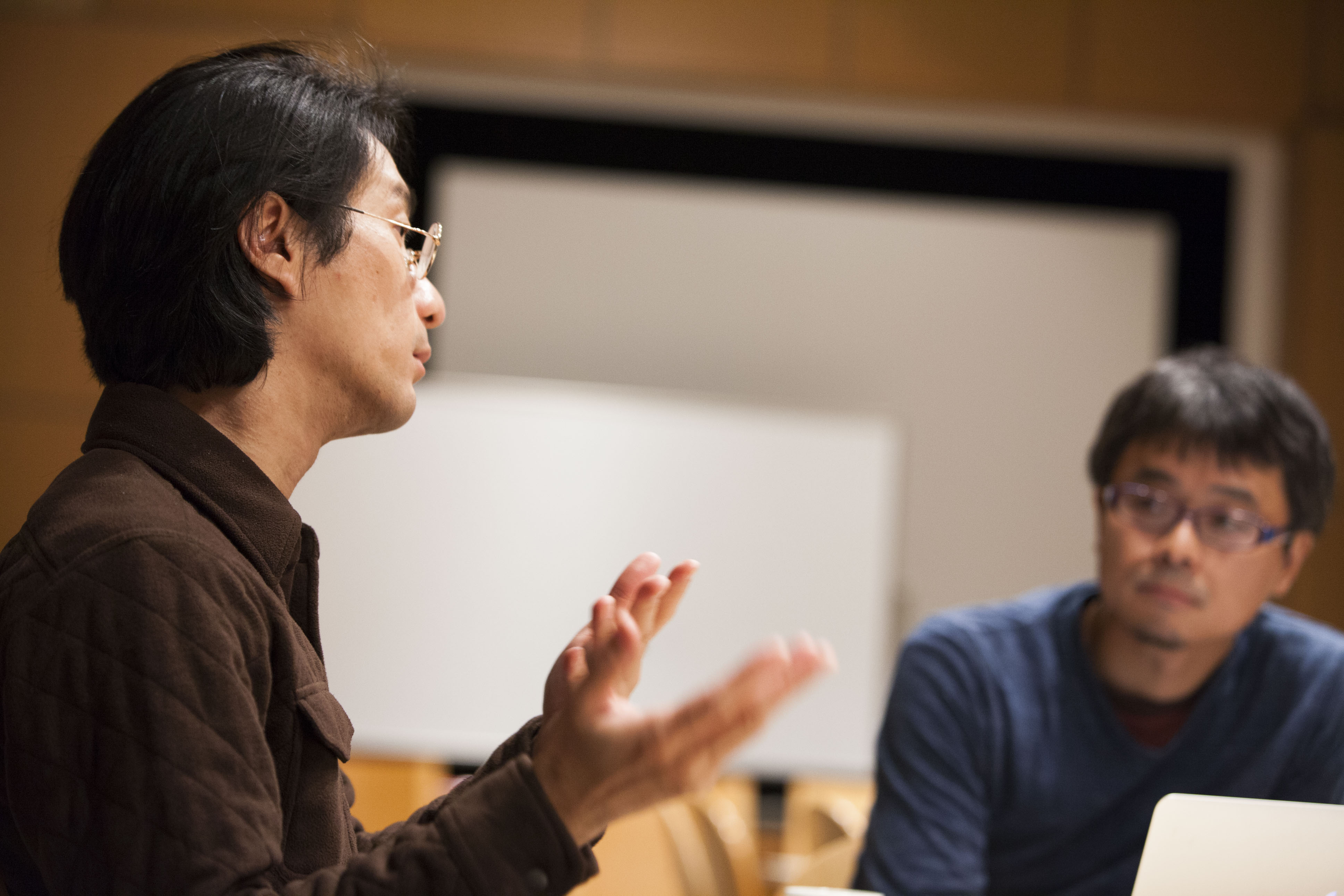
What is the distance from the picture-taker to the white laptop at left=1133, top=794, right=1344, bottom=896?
99 centimetres

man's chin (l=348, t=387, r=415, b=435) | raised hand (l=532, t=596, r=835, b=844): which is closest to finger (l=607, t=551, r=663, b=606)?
raised hand (l=532, t=596, r=835, b=844)

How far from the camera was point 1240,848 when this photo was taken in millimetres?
1011

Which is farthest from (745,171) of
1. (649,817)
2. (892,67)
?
(649,817)

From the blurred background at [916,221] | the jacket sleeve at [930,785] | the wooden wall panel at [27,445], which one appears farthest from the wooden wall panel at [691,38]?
the jacket sleeve at [930,785]

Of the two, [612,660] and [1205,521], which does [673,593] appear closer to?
[612,660]

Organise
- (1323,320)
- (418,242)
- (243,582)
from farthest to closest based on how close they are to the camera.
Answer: (1323,320), (418,242), (243,582)

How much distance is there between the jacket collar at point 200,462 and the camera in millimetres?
889

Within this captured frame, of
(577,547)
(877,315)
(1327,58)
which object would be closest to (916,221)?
(877,315)

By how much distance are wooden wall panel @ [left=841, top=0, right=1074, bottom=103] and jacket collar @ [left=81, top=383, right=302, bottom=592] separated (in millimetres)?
3403

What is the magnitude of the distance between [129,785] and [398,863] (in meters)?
0.18

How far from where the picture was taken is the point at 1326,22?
4.00m

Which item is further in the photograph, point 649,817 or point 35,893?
point 649,817

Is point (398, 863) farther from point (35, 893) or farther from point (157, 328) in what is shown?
point (157, 328)

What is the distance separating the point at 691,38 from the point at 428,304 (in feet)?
10.0
